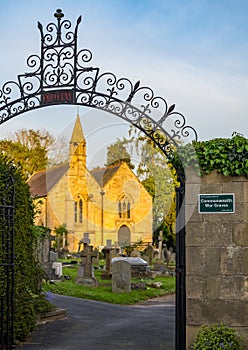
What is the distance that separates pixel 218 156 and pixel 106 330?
15.3ft

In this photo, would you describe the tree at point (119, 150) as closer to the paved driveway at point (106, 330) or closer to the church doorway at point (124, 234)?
the paved driveway at point (106, 330)

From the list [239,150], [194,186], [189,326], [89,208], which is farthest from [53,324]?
[89,208]

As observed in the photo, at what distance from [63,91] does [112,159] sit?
14.3m

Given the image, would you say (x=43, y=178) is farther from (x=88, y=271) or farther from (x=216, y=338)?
(x=216, y=338)

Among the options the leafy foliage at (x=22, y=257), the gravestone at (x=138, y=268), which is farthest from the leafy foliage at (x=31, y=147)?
the leafy foliage at (x=22, y=257)

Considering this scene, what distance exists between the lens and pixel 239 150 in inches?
321

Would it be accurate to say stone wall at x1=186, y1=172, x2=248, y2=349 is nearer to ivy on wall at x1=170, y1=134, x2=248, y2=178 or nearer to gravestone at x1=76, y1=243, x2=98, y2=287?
ivy on wall at x1=170, y1=134, x2=248, y2=178

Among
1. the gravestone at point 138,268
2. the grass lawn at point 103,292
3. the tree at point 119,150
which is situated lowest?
the grass lawn at point 103,292

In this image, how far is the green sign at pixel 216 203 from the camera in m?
8.18

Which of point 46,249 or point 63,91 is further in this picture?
point 46,249

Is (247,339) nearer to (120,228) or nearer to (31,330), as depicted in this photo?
(31,330)

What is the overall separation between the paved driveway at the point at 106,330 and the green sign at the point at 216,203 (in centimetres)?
260

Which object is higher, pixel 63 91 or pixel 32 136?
pixel 32 136

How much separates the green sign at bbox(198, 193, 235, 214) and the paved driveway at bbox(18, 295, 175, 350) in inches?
102
